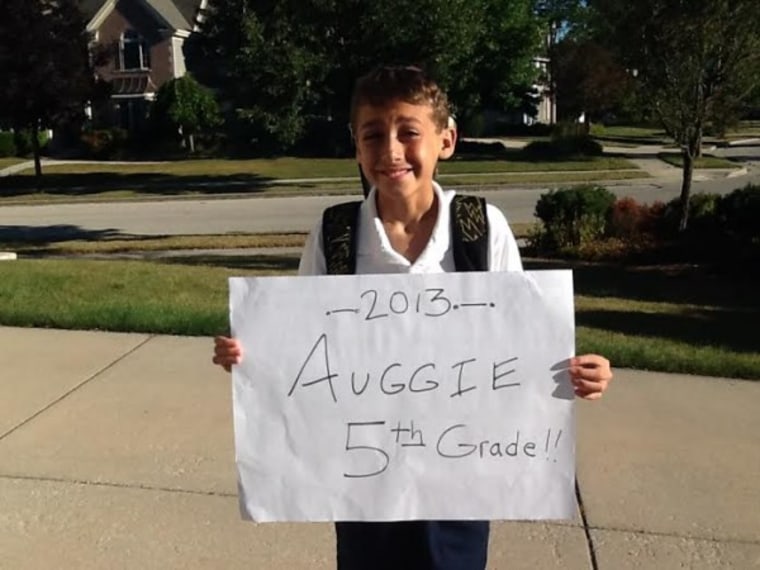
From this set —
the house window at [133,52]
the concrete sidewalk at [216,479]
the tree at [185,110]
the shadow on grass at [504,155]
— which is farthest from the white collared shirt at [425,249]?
the house window at [133,52]

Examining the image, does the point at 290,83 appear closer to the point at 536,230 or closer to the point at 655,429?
the point at 536,230

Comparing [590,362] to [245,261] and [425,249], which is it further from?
[245,261]

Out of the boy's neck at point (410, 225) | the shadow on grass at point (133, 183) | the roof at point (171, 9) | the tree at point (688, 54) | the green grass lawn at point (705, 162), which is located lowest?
the shadow on grass at point (133, 183)

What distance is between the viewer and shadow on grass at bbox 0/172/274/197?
82.3 feet

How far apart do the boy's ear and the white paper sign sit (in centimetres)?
31

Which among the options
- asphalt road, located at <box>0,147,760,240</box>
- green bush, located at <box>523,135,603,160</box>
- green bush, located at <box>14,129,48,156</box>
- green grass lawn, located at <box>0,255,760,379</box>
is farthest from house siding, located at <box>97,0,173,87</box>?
green grass lawn, located at <box>0,255,760,379</box>

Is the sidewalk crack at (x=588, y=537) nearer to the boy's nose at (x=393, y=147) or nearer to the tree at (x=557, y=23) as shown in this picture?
the boy's nose at (x=393, y=147)

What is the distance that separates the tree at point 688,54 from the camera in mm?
12164

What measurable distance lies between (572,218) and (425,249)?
1173 centimetres

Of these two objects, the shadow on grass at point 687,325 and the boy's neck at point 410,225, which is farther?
the shadow on grass at point 687,325

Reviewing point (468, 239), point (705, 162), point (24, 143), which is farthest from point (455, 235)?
point (24, 143)

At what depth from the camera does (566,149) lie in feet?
107

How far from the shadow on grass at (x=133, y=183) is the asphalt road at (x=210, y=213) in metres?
2.48

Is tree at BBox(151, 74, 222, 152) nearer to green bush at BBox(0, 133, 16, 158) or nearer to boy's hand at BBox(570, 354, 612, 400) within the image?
green bush at BBox(0, 133, 16, 158)
